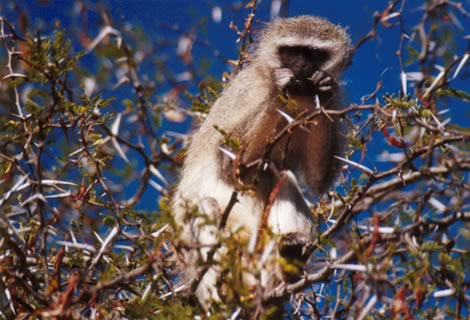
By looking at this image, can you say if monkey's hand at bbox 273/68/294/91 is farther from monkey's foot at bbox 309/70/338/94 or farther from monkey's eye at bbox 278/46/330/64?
monkey's eye at bbox 278/46/330/64

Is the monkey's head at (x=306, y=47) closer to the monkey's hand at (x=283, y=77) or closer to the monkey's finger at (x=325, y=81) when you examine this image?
the monkey's hand at (x=283, y=77)

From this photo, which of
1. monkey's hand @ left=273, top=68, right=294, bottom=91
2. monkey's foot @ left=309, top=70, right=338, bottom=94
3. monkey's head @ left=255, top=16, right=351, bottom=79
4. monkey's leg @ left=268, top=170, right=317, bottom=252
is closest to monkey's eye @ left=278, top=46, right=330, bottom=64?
monkey's head @ left=255, top=16, right=351, bottom=79

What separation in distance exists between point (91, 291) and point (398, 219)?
3.76ft

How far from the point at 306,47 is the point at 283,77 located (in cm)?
45

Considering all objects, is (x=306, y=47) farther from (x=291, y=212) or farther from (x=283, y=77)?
(x=291, y=212)

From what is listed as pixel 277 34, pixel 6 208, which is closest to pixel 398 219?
pixel 6 208

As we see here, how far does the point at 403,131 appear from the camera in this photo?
2.97 metres

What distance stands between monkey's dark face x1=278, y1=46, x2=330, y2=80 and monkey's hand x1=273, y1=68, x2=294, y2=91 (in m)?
→ 0.12

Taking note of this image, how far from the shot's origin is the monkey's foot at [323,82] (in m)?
4.59

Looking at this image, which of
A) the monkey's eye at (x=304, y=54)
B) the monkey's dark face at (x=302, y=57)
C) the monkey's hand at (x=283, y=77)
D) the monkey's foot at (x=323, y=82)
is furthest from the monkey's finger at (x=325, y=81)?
the monkey's eye at (x=304, y=54)

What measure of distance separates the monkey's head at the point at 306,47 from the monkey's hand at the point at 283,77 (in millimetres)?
105

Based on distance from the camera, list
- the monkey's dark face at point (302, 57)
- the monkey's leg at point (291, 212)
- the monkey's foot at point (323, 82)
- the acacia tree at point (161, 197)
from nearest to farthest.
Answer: the acacia tree at point (161, 197) < the monkey's foot at point (323, 82) < the monkey's leg at point (291, 212) < the monkey's dark face at point (302, 57)

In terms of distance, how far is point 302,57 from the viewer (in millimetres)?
5156

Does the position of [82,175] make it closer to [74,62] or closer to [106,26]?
[74,62]
